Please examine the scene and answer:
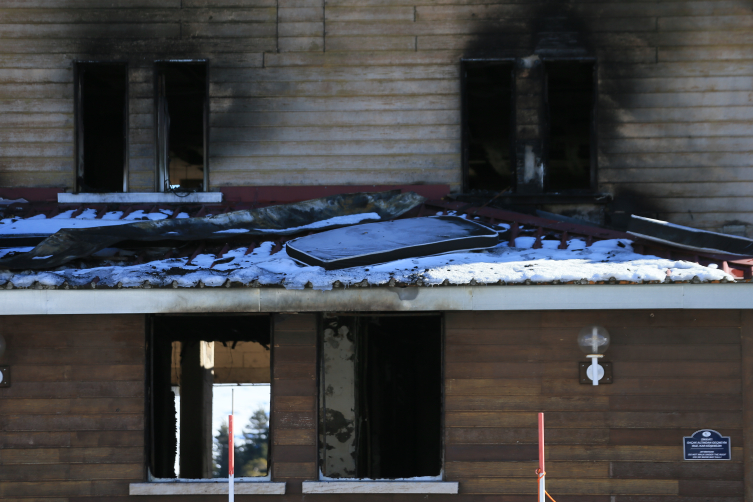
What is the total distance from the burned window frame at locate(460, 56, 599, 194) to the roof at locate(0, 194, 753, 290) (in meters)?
1.59

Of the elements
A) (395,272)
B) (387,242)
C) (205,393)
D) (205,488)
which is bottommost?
(205,393)

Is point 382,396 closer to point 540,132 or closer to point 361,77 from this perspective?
point 540,132

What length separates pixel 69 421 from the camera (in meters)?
7.49

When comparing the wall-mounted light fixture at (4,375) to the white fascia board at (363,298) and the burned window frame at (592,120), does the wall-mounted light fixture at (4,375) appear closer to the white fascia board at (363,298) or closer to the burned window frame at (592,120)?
the white fascia board at (363,298)

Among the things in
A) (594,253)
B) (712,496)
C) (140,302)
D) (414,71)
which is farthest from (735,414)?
(140,302)

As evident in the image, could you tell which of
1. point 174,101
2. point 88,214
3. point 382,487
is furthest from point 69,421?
point 174,101

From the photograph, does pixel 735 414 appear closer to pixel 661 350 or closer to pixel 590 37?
pixel 661 350

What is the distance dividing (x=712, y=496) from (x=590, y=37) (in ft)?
19.6

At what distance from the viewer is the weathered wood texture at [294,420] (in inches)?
295

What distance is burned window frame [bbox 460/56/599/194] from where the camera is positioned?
30.1 ft

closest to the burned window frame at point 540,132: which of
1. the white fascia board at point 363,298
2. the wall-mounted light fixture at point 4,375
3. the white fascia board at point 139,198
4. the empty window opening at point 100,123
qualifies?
the white fascia board at point 363,298

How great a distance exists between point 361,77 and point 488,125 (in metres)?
1.97

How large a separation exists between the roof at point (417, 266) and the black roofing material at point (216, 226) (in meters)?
0.12

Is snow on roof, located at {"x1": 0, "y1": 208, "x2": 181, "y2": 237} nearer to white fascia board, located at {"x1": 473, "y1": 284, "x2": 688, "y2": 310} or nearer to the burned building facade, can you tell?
the burned building facade
